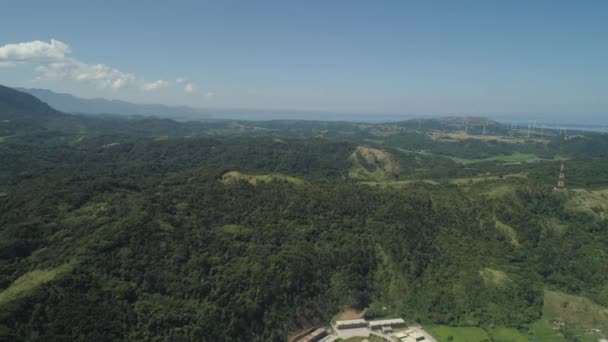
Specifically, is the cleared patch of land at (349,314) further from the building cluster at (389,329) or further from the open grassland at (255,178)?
the open grassland at (255,178)

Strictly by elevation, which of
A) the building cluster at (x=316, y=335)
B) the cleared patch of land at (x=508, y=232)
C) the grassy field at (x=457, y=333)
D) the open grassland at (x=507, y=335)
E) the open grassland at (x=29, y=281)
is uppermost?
the open grassland at (x=29, y=281)

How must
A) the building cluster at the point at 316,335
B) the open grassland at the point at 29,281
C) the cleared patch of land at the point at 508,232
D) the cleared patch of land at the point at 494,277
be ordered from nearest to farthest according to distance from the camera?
1. the open grassland at the point at 29,281
2. the building cluster at the point at 316,335
3. the cleared patch of land at the point at 494,277
4. the cleared patch of land at the point at 508,232

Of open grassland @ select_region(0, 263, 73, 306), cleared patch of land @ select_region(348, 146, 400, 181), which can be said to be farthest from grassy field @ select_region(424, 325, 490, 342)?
cleared patch of land @ select_region(348, 146, 400, 181)

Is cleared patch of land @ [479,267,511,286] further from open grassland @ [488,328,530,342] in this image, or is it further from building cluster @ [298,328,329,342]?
building cluster @ [298,328,329,342]

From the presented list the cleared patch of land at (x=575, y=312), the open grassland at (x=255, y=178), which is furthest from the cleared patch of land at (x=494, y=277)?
the open grassland at (x=255, y=178)

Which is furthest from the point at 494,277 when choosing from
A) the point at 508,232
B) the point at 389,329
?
the point at 389,329

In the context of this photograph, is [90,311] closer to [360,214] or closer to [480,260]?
[360,214]
